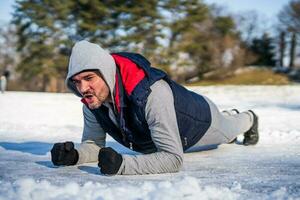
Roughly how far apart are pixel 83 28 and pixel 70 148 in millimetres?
18261

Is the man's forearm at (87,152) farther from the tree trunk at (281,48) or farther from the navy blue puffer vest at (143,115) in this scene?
the tree trunk at (281,48)

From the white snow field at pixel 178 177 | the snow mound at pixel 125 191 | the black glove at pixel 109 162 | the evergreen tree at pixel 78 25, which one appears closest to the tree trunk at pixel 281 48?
the evergreen tree at pixel 78 25

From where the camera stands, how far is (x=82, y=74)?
168 centimetres

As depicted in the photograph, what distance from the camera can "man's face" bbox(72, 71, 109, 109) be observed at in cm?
169

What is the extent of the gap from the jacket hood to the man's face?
0.02 metres

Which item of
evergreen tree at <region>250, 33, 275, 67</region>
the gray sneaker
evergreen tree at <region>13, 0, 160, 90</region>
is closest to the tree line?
evergreen tree at <region>13, 0, 160, 90</region>

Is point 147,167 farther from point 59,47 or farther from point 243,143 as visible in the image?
point 59,47

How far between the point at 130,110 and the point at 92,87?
0.65ft

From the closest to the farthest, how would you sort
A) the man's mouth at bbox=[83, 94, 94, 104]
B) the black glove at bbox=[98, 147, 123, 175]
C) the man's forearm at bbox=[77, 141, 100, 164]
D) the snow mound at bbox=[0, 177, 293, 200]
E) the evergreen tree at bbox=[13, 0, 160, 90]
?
the snow mound at bbox=[0, 177, 293, 200] < the black glove at bbox=[98, 147, 123, 175] < the man's mouth at bbox=[83, 94, 94, 104] < the man's forearm at bbox=[77, 141, 100, 164] < the evergreen tree at bbox=[13, 0, 160, 90]

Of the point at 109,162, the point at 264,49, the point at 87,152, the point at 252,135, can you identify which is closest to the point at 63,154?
the point at 87,152

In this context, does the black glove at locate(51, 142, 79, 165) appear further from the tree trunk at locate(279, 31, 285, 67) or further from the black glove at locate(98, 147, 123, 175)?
the tree trunk at locate(279, 31, 285, 67)

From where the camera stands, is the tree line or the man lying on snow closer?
the man lying on snow

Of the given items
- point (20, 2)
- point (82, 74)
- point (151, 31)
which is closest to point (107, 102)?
point (82, 74)

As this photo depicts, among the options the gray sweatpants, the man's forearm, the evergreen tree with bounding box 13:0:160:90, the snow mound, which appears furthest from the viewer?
the evergreen tree with bounding box 13:0:160:90
